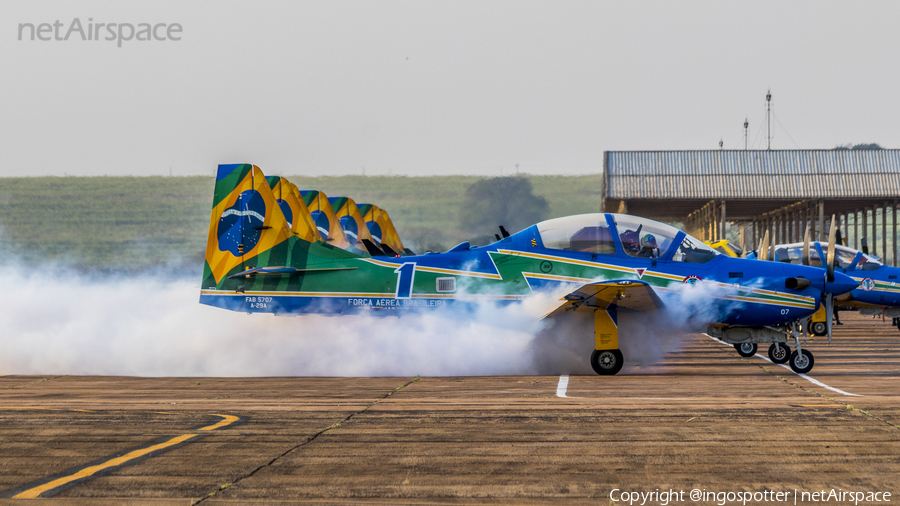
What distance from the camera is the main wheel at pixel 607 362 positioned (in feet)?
35.1

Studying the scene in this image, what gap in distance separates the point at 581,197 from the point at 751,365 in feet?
133

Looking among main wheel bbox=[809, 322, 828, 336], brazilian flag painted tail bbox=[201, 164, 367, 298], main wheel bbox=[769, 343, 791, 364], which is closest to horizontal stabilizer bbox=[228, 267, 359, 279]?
brazilian flag painted tail bbox=[201, 164, 367, 298]

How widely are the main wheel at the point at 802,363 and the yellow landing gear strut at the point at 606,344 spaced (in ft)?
9.23

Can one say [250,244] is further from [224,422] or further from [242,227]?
[224,422]

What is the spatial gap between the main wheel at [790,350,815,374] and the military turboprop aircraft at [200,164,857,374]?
2 centimetres

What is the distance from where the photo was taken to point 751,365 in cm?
1234

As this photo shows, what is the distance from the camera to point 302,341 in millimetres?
11547

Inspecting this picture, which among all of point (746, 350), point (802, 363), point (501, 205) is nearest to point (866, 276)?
point (746, 350)

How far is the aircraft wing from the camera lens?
10.1 metres

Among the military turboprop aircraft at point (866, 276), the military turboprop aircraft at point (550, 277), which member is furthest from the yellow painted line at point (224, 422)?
the military turboprop aircraft at point (866, 276)

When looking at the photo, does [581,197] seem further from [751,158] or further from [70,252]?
[70,252]

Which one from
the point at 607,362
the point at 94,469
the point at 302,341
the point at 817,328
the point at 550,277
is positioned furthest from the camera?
the point at 817,328

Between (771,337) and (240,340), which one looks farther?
(240,340)

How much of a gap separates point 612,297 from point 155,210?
3922 centimetres
